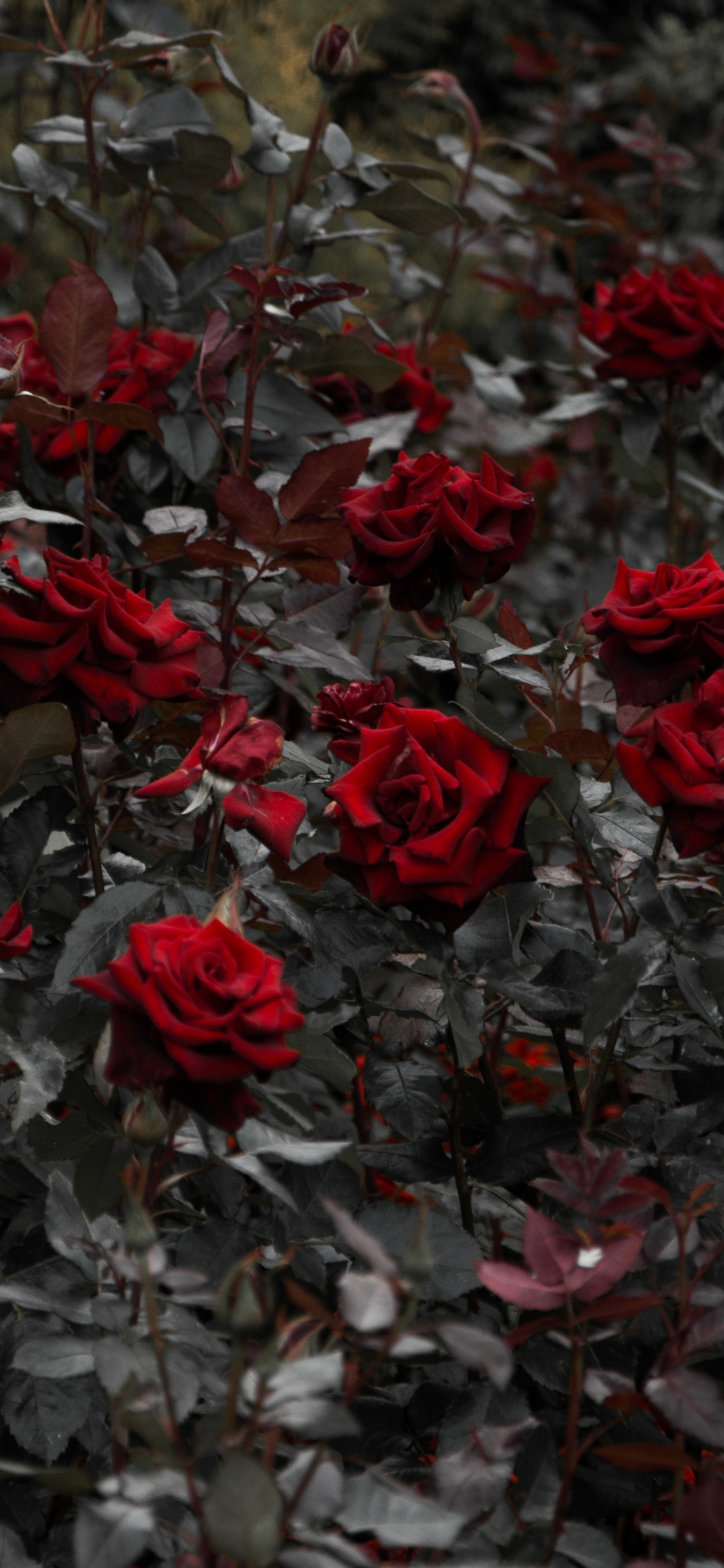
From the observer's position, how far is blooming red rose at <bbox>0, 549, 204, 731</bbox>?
0.81m

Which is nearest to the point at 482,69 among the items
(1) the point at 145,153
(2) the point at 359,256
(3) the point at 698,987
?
(2) the point at 359,256

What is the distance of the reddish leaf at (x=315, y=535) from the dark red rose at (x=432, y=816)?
0.18 m

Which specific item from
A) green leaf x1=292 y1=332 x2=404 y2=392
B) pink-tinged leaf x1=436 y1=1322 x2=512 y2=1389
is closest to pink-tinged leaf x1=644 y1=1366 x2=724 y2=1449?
pink-tinged leaf x1=436 y1=1322 x2=512 y2=1389

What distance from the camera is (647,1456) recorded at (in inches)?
24.3

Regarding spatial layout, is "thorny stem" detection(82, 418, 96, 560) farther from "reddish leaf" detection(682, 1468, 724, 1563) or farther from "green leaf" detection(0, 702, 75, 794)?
"reddish leaf" detection(682, 1468, 724, 1563)

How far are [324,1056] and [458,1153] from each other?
17 cm

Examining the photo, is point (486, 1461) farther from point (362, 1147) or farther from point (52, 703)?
point (52, 703)

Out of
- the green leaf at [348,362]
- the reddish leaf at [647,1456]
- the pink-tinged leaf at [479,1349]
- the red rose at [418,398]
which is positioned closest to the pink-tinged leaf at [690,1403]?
the reddish leaf at [647,1456]

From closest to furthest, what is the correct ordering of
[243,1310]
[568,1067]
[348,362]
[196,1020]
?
[243,1310], [196,1020], [568,1067], [348,362]

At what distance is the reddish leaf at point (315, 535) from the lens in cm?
90

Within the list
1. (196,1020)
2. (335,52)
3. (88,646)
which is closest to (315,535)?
(88,646)

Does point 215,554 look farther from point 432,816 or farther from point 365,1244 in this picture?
point 365,1244

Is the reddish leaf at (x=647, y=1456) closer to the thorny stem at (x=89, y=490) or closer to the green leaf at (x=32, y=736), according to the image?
the green leaf at (x=32, y=736)

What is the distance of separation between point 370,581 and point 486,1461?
0.52 meters
